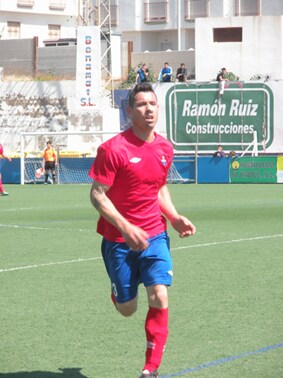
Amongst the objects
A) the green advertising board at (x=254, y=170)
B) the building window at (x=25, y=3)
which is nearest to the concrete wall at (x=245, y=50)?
the building window at (x=25, y=3)

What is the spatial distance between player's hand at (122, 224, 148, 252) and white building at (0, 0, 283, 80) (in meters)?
49.0

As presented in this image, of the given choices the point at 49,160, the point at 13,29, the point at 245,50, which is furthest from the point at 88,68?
the point at 13,29

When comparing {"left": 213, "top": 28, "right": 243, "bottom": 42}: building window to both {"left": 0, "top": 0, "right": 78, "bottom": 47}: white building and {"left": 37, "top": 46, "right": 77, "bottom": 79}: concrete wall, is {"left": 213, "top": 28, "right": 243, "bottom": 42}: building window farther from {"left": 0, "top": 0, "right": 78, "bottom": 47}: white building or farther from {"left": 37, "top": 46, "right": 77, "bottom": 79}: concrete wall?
{"left": 0, "top": 0, "right": 78, "bottom": 47}: white building

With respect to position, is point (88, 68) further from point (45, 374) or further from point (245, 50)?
point (45, 374)

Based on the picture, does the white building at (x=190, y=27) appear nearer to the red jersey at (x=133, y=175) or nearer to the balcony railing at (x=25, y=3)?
the balcony railing at (x=25, y=3)

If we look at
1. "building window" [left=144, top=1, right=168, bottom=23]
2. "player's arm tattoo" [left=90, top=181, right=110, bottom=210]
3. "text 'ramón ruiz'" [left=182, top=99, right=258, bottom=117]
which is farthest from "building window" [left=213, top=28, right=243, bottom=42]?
"player's arm tattoo" [left=90, top=181, right=110, bottom=210]

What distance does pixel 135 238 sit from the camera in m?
7.40

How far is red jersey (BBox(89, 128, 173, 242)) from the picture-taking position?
7703 millimetres

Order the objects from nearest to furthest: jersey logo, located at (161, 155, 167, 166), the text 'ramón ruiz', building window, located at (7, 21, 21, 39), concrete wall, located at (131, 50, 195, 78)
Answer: jersey logo, located at (161, 155, 167, 166) < the text 'ramón ruiz' < concrete wall, located at (131, 50, 195, 78) < building window, located at (7, 21, 21, 39)

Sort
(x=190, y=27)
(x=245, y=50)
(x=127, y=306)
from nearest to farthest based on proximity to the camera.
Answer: (x=127, y=306) < (x=245, y=50) < (x=190, y=27)

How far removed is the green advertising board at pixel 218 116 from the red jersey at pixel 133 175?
120 feet

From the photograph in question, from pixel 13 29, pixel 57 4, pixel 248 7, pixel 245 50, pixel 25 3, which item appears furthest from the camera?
pixel 57 4

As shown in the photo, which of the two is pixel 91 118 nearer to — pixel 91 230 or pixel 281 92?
pixel 281 92

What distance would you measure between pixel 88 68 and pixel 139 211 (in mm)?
39079
